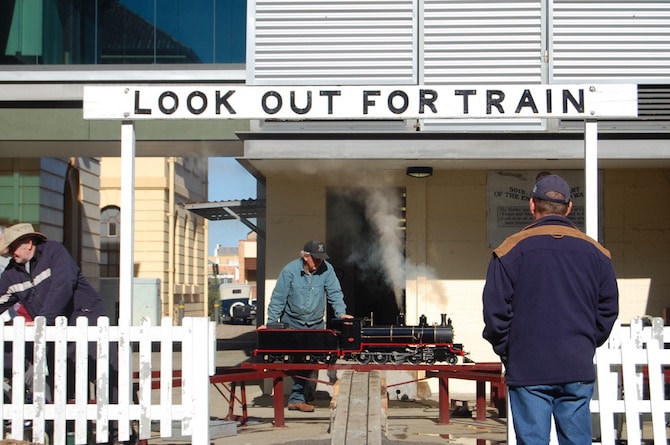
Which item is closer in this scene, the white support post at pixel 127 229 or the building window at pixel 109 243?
the white support post at pixel 127 229

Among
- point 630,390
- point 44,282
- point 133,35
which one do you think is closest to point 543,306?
point 630,390

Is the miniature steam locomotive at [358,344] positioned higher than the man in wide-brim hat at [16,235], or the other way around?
the man in wide-brim hat at [16,235]

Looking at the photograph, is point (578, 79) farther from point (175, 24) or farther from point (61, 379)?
point (61, 379)

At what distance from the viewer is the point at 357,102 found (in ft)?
24.2

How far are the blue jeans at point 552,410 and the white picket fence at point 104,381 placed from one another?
8.08 feet

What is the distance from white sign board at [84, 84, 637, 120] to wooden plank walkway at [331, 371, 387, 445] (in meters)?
2.24

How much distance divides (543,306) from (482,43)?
253 inches

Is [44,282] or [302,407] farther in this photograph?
[302,407]

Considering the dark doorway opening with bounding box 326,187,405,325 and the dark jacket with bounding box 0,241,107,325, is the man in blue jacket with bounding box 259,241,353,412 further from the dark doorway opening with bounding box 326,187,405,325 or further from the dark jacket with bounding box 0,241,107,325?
the dark jacket with bounding box 0,241,107,325

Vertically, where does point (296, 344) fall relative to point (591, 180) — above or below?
below

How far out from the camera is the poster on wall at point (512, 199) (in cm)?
1192

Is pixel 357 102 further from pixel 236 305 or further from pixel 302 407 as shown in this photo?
pixel 236 305

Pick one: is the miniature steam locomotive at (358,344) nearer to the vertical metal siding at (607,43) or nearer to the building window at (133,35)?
the vertical metal siding at (607,43)

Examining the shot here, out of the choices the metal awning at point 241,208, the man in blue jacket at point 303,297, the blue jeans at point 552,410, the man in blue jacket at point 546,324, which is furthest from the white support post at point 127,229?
the metal awning at point 241,208
